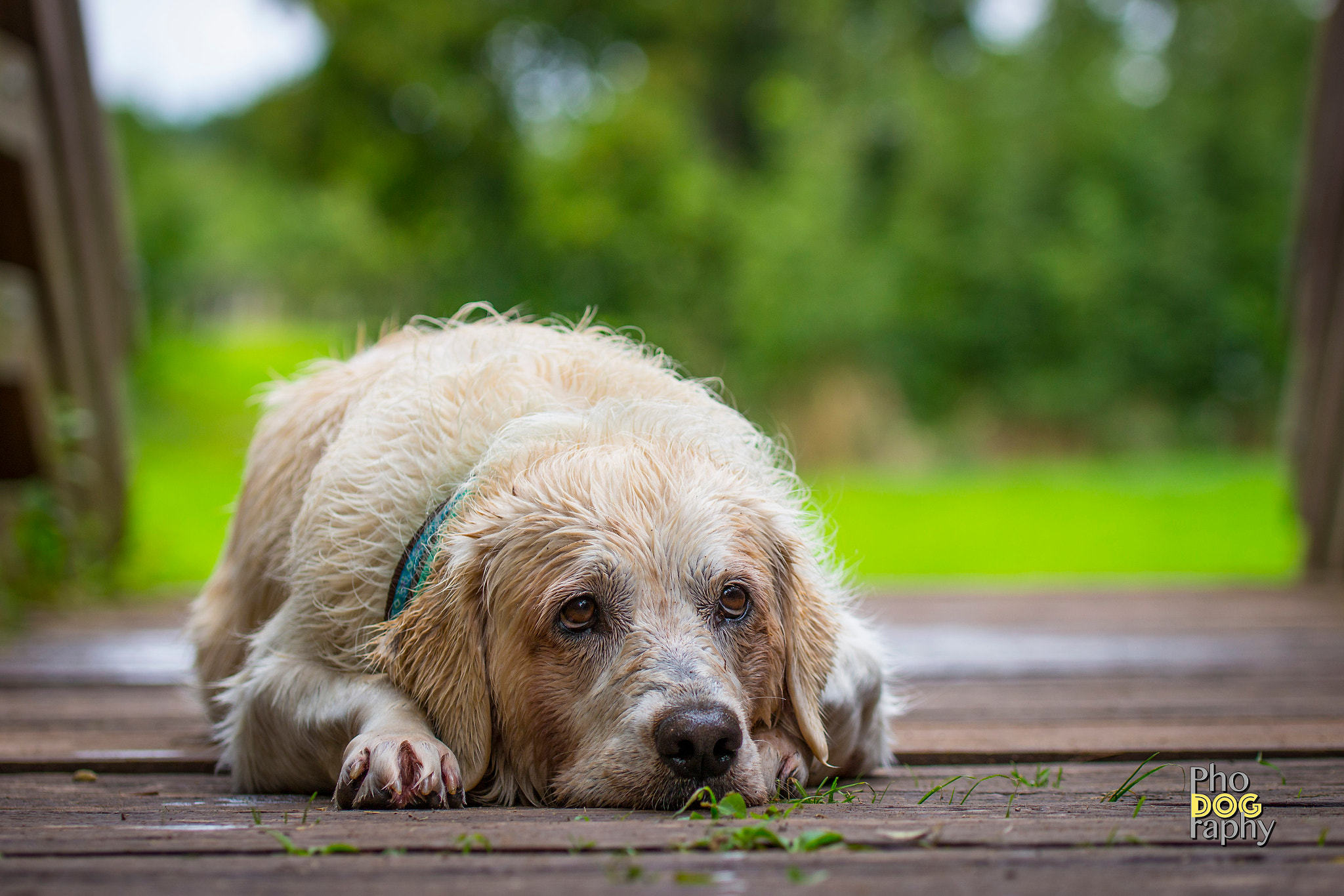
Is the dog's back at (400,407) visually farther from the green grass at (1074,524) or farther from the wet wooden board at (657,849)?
the green grass at (1074,524)

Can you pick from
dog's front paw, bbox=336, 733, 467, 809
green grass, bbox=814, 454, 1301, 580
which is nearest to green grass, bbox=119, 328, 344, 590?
green grass, bbox=814, 454, 1301, 580

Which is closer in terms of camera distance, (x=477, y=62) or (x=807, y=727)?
(x=807, y=727)

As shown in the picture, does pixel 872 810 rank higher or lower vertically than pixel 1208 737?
higher

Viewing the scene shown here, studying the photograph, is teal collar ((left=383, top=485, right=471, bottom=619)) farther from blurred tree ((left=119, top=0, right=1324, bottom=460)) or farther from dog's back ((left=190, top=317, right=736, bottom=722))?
blurred tree ((left=119, top=0, right=1324, bottom=460))

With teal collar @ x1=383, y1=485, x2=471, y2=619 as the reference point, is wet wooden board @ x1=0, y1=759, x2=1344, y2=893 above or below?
below

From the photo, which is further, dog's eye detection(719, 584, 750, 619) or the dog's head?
dog's eye detection(719, 584, 750, 619)

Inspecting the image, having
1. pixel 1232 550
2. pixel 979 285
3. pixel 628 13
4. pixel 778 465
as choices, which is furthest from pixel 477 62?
pixel 778 465

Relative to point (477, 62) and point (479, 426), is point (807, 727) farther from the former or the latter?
point (477, 62)

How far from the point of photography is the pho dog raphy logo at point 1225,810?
6.43 feet

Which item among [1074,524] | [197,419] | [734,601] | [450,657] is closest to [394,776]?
[450,657]

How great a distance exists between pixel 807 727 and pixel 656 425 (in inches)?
31.6

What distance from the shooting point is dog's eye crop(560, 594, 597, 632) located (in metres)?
2.48

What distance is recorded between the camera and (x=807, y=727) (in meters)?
2.66

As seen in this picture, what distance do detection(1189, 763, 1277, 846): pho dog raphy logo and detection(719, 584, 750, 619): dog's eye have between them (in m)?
0.98
